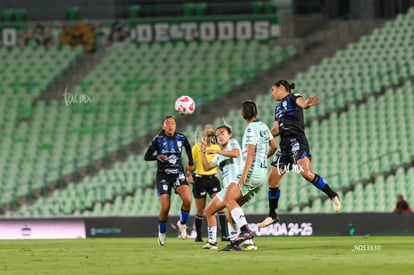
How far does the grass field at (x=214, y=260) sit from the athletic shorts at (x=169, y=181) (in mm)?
1221

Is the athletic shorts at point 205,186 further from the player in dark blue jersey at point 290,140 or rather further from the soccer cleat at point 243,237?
the soccer cleat at point 243,237

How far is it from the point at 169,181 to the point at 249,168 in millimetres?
3364

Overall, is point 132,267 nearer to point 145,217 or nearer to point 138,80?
point 145,217

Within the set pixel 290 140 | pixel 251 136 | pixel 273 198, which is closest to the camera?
pixel 251 136

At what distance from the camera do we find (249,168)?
51.3 ft

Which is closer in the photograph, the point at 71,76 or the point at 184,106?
the point at 184,106

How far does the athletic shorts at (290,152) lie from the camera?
16.6 meters

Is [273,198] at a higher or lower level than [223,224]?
higher

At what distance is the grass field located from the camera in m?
12.5

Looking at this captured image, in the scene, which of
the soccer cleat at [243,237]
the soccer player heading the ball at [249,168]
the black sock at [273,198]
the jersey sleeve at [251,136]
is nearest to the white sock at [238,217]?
the soccer player heading the ball at [249,168]

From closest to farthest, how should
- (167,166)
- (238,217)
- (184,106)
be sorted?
(238,217) → (167,166) → (184,106)

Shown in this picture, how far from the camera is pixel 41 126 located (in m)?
35.8

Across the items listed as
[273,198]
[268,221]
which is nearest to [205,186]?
[273,198]

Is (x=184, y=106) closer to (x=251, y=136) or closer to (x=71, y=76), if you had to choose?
(x=251, y=136)
